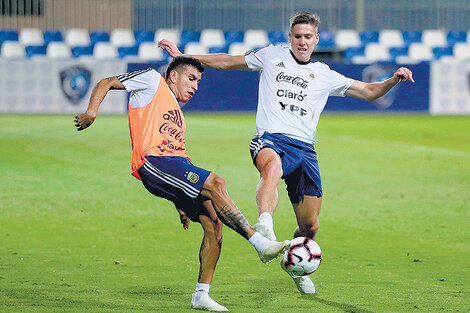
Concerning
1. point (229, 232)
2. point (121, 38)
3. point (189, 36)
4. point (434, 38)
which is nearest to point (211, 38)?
point (189, 36)

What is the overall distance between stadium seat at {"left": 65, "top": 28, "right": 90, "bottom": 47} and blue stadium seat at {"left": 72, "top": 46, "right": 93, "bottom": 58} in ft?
2.26

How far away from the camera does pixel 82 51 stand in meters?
29.7

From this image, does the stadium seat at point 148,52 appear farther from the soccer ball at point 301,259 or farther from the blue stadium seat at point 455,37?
the soccer ball at point 301,259

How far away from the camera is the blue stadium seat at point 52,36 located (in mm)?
30484

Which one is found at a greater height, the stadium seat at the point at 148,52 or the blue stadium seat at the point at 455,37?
the blue stadium seat at the point at 455,37

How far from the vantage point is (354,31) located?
102 feet

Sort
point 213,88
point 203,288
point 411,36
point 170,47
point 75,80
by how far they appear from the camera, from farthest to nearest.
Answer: point 411,36, point 213,88, point 75,80, point 170,47, point 203,288

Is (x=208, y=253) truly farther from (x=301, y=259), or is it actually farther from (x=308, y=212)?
(x=308, y=212)

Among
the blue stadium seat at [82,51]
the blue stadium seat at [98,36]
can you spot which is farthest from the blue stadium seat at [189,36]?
the blue stadium seat at [82,51]

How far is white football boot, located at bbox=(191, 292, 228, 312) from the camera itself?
5.98 meters

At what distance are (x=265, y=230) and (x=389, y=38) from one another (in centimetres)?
2653

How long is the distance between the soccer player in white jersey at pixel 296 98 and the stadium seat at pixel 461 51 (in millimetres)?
24489

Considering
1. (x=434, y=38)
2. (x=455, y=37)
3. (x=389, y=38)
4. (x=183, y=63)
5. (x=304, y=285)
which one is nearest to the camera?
(x=183, y=63)

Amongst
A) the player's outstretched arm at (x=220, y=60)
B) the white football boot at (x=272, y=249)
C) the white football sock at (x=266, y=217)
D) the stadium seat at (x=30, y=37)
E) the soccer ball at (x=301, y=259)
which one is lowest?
the soccer ball at (x=301, y=259)
